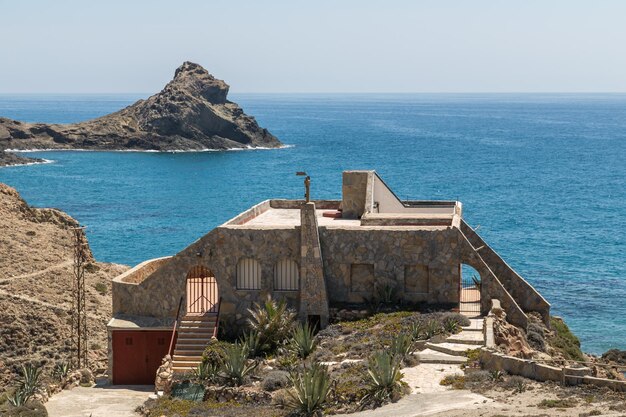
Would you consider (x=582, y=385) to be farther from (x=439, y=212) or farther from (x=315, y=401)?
(x=439, y=212)

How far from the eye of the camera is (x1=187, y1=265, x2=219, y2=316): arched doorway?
36.2 m

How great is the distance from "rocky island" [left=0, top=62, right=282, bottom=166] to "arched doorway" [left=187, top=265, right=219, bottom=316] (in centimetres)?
13597

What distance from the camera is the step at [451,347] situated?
99.2 ft

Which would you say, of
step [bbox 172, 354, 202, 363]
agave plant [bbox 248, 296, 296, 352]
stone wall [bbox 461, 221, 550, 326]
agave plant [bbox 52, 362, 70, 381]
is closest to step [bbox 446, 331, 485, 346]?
agave plant [bbox 248, 296, 296, 352]

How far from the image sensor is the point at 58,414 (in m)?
30.1

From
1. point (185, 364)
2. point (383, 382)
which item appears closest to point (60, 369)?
point (185, 364)

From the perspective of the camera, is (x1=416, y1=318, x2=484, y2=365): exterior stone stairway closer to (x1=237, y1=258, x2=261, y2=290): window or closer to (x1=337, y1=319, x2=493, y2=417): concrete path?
(x1=337, y1=319, x2=493, y2=417): concrete path

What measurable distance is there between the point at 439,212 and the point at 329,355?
43.2 feet

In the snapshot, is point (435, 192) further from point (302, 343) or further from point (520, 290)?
point (302, 343)

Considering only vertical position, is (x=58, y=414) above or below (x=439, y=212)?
below

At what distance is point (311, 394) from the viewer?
86.3 feet

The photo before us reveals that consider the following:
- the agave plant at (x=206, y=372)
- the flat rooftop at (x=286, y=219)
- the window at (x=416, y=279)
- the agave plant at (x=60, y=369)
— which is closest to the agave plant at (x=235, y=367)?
the agave plant at (x=206, y=372)

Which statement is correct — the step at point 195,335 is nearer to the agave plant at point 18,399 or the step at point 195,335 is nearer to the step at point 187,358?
the step at point 187,358
